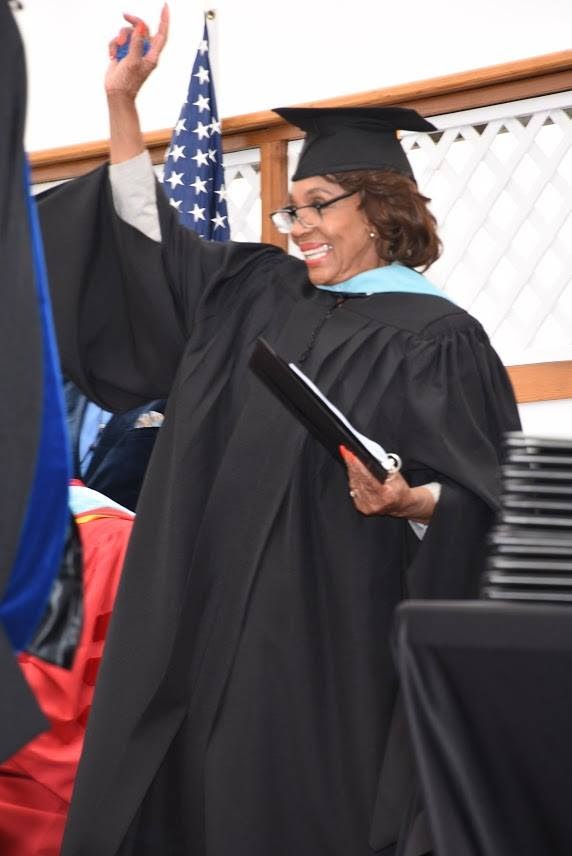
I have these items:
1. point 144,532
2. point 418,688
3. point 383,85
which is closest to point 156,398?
point 144,532

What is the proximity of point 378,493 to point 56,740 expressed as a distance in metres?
1.26

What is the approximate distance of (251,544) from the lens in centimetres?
279

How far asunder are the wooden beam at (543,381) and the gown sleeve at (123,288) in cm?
253

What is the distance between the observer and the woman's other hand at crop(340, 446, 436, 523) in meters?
2.52

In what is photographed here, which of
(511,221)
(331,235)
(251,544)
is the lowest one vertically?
(511,221)

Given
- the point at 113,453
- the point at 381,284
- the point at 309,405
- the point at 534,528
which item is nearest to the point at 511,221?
the point at 113,453

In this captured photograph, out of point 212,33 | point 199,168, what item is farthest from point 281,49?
point 199,168

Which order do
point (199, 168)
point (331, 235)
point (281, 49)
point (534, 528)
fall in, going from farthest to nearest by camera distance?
point (281, 49)
point (199, 168)
point (331, 235)
point (534, 528)

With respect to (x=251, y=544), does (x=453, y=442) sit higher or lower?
higher

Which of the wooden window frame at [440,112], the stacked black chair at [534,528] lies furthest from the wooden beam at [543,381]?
the stacked black chair at [534,528]

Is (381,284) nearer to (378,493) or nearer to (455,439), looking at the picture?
(455,439)

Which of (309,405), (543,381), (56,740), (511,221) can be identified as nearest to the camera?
(309,405)

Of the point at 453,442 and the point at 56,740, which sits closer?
the point at 453,442

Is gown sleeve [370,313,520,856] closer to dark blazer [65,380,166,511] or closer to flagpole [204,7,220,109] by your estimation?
dark blazer [65,380,166,511]
